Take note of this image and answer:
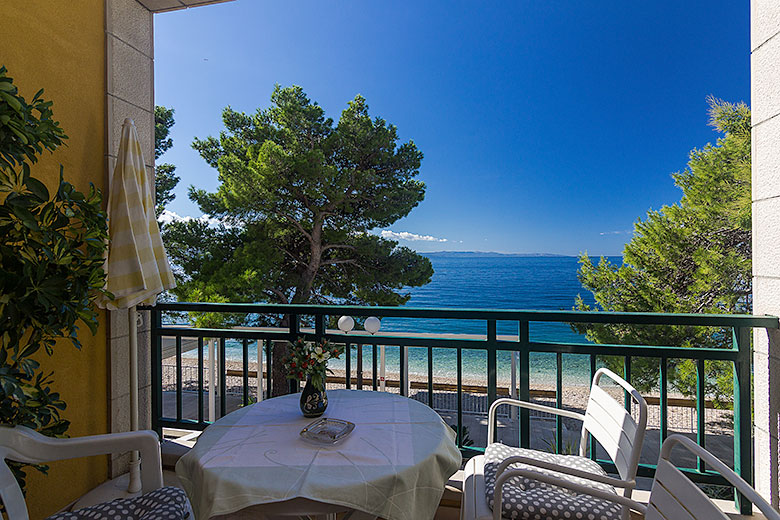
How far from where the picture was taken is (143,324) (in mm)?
2551

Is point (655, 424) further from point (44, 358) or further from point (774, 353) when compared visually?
point (44, 358)

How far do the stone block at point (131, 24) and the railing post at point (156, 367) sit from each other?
1.65 meters

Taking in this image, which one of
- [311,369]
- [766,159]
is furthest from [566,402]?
[311,369]

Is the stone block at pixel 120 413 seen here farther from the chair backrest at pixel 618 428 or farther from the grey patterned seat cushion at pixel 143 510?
the chair backrest at pixel 618 428

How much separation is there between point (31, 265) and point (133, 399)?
4.09ft

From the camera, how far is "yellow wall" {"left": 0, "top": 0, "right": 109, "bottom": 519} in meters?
1.84

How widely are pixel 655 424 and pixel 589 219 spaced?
15955 mm

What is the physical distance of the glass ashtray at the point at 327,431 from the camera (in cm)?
123

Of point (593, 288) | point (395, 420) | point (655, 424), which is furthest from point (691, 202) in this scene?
point (395, 420)

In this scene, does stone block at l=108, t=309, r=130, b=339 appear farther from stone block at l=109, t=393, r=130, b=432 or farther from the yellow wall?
stone block at l=109, t=393, r=130, b=432

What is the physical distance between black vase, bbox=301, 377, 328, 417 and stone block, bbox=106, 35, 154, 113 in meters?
2.02

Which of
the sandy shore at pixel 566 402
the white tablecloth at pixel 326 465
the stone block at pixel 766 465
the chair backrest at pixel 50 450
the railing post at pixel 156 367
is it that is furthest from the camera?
the sandy shore at pixel 566 402

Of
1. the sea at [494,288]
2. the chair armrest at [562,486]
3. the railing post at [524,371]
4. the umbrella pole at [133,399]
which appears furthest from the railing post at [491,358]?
the sea at [494,288]

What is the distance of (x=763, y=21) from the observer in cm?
185
